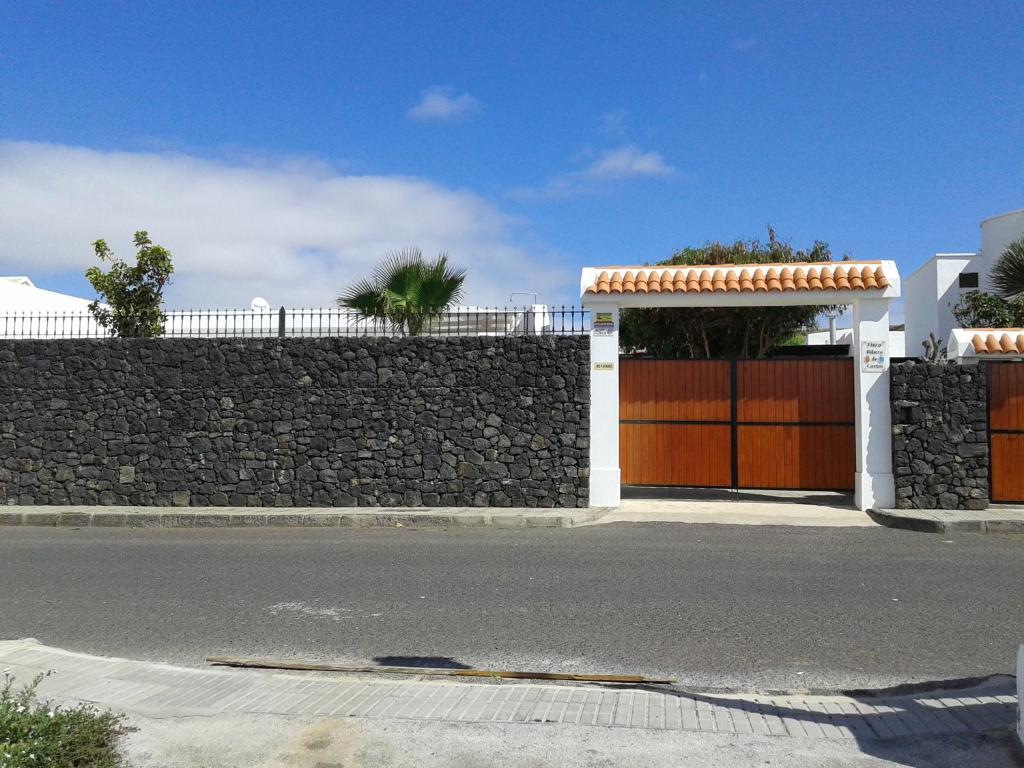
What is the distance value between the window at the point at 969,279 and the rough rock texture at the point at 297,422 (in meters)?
23.9

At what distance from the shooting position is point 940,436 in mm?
12703

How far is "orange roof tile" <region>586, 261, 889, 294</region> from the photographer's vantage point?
13.0 m

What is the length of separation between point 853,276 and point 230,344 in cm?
953

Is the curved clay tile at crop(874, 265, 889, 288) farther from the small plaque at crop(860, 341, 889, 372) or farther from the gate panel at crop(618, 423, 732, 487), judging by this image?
the gate panel at crop(618, 423, 732, 487)

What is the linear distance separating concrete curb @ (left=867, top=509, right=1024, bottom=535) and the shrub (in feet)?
33.2

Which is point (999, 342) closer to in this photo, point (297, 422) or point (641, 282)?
point (641, 282)

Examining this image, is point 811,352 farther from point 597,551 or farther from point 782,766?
point 782,766

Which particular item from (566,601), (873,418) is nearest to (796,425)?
(873,418)

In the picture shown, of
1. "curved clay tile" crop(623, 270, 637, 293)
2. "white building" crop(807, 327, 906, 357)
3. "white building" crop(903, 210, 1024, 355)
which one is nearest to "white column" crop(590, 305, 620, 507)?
"curved clay tile" crop(623, 270, 637, 293)

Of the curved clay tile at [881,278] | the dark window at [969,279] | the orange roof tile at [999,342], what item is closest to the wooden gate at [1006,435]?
the orange roof tile at [999,342]

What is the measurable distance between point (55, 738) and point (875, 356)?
38.5 ft

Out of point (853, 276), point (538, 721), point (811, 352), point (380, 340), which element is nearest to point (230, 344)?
point (380, 340)

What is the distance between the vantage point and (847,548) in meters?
10.2

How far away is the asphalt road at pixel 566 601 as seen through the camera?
6.02 meters
